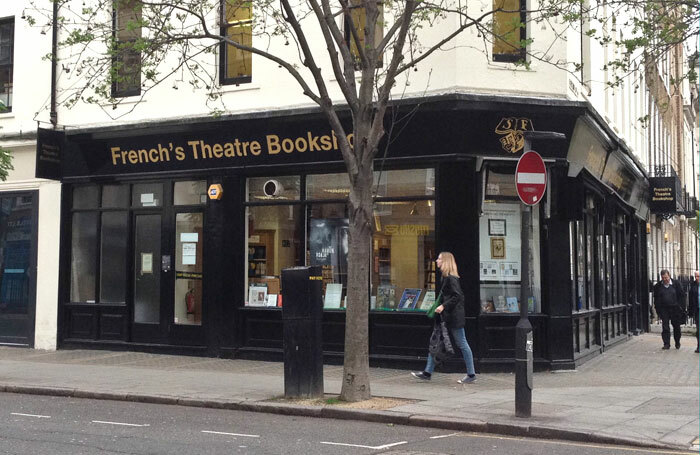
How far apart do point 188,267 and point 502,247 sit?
651 centimetres

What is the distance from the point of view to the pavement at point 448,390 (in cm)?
960

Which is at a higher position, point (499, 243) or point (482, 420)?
point (499, 243)

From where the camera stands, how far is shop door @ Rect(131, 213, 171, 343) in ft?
57.6

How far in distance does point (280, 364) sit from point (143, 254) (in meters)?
4.20

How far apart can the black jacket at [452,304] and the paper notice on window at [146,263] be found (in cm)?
737

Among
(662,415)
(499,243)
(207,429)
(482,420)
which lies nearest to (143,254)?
(499,243)

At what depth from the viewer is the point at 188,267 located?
17391 millimetres

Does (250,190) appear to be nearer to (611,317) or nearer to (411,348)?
(411,348)

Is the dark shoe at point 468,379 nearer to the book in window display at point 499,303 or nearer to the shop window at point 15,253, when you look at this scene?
the book in window display at point 499,303

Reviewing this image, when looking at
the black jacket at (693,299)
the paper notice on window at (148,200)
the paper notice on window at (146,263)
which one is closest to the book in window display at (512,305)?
the black jacket at (693,299)

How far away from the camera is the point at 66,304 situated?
18.5 m

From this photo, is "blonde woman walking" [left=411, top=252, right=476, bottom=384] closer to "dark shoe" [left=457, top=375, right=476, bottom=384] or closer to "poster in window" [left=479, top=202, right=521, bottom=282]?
"dark shoe" [left=457, top=375, right=476, bottom=384]

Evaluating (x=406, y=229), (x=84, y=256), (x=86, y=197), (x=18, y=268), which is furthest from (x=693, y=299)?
(x=18, y=268)

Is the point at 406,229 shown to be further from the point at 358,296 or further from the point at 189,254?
the point at 189,254
